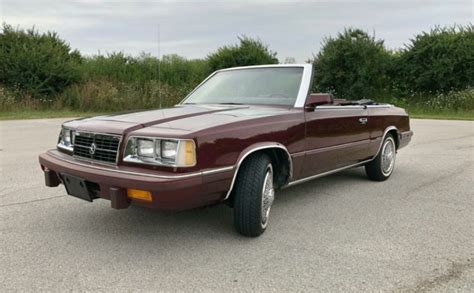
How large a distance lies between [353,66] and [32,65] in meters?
15.6

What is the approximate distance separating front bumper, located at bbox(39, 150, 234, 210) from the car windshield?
1385 millimetres

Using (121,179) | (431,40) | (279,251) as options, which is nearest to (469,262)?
(279,251)

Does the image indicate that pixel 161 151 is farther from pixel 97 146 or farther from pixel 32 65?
pixel 32 65

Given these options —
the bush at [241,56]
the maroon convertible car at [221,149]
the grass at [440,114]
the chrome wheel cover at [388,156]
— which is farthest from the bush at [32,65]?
the chrome wheel cover at [388,156]

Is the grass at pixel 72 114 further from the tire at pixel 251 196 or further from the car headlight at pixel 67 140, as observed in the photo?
the tire at pixel 251 196

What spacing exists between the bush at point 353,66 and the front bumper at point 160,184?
801 inches

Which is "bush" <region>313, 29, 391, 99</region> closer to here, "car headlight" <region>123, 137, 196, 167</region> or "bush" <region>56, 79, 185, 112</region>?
"bush" <region>56, 79, 185, 112</region>

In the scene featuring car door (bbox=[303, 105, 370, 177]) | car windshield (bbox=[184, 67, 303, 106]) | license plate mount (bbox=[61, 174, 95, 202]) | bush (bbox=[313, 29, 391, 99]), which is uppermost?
bush (bbox=[313, 29, 391, 99])

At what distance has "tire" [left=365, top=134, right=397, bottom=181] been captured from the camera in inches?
227

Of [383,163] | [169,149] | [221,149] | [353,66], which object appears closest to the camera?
[169,149]

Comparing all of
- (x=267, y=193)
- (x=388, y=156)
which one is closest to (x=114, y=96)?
(x=388, y=156)

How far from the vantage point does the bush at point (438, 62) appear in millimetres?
20906

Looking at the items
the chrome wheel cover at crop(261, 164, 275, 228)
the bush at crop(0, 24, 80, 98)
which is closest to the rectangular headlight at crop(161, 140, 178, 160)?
the chrome wheel cover at crop(261, 164, 275, 228)

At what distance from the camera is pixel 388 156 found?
603 cm
